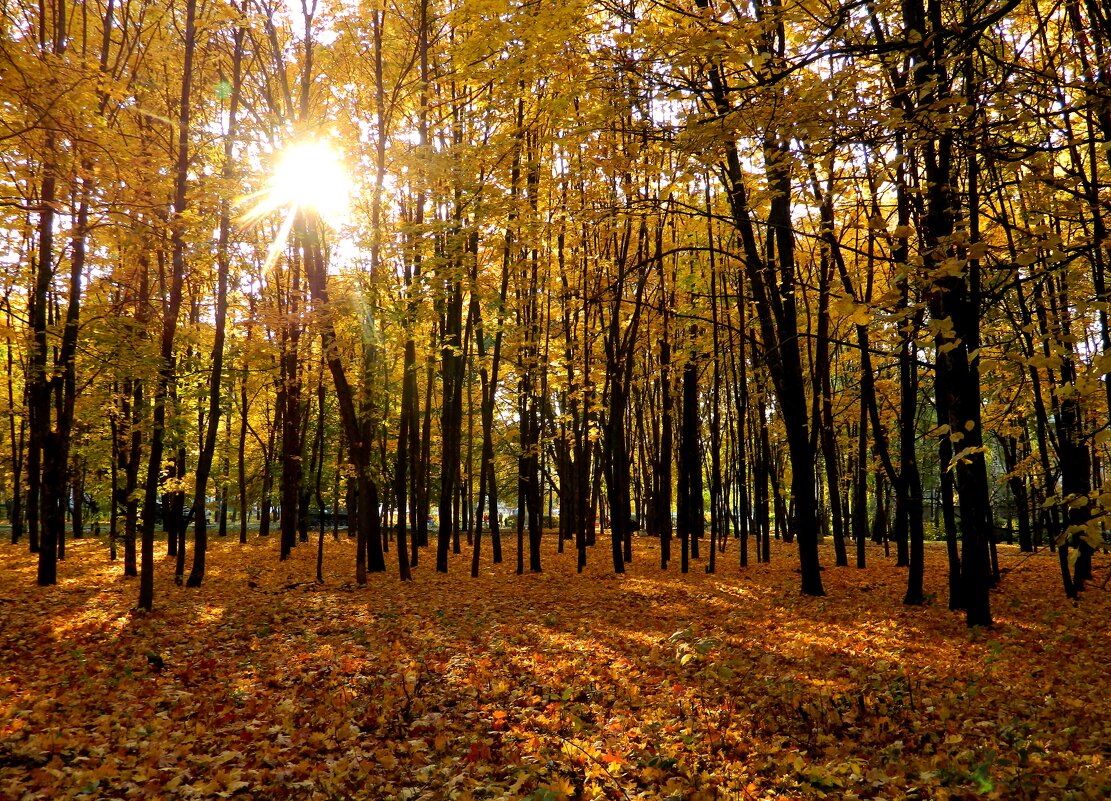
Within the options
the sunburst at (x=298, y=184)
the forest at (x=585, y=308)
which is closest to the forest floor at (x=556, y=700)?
the forest at (x=585, y=308)

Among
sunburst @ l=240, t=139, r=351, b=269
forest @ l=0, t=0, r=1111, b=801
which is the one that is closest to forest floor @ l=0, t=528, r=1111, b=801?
forest @ l=0, t=0, r=1111, b=801

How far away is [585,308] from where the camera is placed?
10805 mm

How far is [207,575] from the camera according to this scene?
16266 mm

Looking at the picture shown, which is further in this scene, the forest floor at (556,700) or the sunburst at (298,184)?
the sunburst at (298,184)

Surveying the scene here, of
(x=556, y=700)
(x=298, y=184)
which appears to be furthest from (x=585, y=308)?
(x=298, y=184)

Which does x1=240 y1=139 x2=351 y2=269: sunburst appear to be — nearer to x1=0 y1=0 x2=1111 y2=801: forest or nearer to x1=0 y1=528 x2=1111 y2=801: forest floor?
x1=0 y1=0 x2=1111 y2=801: forest

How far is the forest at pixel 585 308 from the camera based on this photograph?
4.70 m

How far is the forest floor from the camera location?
462 cm

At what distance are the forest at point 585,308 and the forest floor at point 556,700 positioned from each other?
0.23 feet

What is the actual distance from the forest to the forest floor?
0.23ft

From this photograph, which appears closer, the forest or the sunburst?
the forest

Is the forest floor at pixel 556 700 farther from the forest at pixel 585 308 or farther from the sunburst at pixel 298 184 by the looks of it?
the sunburst at pixel 298 184

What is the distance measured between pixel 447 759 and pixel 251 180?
11.4 meters

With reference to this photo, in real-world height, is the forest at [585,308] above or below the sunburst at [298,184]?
below
